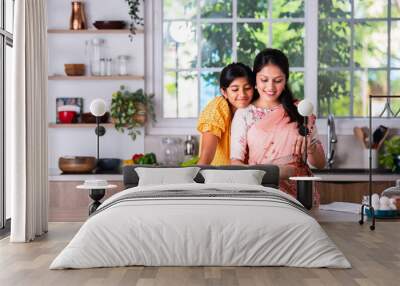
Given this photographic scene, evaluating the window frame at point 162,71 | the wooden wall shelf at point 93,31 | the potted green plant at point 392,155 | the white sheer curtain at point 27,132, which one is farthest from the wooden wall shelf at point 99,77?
the potted green plant at point 392,155

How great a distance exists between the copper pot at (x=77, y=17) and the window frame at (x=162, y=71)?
0.72m

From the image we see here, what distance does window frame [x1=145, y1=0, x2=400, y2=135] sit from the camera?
9.12 m

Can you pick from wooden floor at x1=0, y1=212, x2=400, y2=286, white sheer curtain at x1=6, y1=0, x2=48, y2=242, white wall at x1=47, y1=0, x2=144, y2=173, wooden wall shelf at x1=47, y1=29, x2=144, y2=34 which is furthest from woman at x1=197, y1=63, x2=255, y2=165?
wooden floor at x1=0, y1=212, x2=400, y2=286

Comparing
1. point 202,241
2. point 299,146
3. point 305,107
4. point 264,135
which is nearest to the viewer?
point 202,241

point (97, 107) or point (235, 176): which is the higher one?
point (97, 107)

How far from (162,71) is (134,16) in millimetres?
693

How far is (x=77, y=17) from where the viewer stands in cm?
914

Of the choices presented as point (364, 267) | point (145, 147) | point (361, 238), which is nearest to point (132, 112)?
point (145, 147)

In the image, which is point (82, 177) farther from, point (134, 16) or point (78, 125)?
point (134, 16)

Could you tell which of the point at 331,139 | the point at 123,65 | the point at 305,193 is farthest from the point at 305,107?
the point at 123,65

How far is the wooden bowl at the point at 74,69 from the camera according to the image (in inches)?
357

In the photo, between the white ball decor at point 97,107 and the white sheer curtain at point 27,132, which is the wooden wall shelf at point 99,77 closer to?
the white ball decor at point 97,107

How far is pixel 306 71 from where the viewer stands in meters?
9.16

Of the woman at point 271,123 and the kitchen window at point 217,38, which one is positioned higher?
the kitchen window at point 217,38
